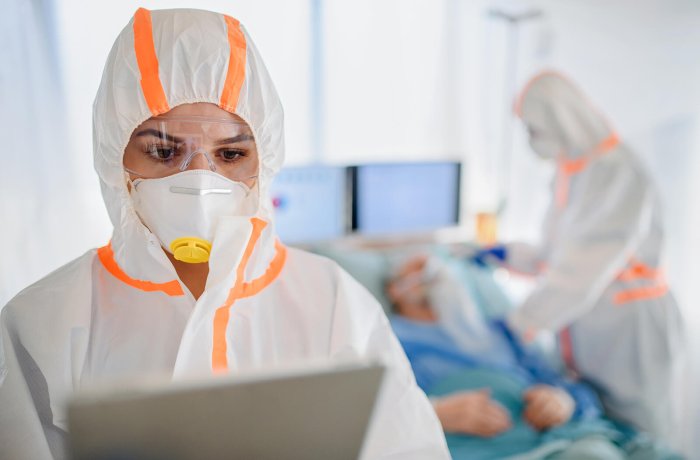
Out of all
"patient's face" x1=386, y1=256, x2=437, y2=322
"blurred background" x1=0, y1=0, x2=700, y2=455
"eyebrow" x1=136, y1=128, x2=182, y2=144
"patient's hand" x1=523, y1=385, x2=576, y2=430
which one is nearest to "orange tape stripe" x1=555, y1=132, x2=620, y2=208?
"blurred background" x1=0, y1=0, x2=700, y2=455

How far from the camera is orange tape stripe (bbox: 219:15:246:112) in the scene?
75 centimetres

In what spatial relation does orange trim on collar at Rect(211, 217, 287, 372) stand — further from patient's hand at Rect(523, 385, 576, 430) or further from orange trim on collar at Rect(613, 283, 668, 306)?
orange trim on collar at Rect(613, 283, 668, 306)

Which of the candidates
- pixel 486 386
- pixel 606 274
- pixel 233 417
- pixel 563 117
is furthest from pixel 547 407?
pixel 233 417

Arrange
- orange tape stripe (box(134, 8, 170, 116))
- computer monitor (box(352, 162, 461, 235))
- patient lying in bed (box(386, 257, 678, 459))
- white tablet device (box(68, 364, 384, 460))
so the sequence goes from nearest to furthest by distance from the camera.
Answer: white tablet device (box(68, 364, 384, 460)), orange tape stripe (box(134, 8, 170, 116)), patient lying in bed (box(386, 257, 678, 459)), computer monitor (box(352, 162, 461, 235))

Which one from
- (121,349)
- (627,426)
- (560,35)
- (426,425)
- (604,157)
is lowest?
(627,426)

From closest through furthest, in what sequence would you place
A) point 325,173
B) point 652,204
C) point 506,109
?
point 652,204 → point 325,173 → point 506,109

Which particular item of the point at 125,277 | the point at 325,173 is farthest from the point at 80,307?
the point at 325,173

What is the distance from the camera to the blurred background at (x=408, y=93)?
0.93 metres

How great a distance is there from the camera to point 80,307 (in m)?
0.75

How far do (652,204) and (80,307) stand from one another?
1755 mm

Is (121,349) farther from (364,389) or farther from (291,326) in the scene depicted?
(364,389)

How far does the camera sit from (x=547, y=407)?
148 cm

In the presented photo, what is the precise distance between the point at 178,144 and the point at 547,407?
1261 mm

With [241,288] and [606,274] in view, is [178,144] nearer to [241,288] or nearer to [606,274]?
[241,288]
